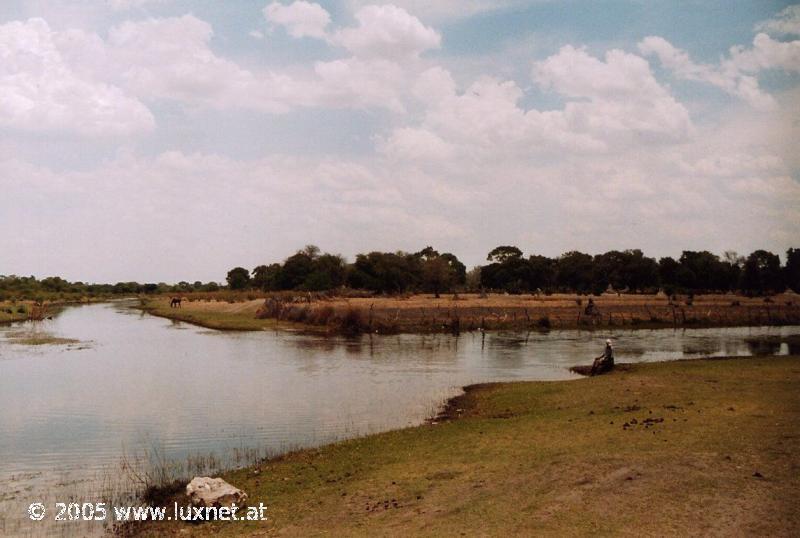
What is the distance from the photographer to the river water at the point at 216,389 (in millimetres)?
17469

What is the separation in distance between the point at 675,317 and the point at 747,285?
6780 cm

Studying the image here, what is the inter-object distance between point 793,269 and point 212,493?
109705 mm

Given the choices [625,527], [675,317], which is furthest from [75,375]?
[675,317]

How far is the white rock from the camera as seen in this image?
42.2ft

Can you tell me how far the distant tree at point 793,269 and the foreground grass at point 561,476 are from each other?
8900 cm

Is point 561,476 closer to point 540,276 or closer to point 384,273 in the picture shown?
point 384,273

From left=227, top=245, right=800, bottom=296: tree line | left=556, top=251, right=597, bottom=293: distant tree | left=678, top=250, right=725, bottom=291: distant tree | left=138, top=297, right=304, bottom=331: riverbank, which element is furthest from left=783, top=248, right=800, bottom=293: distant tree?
left=138, top=297, right=304, bottom=331: riverbank

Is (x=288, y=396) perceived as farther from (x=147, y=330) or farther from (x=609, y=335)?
(x=147, y=330)

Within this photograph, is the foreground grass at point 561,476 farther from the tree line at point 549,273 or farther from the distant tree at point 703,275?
the distant tree at point 703,275

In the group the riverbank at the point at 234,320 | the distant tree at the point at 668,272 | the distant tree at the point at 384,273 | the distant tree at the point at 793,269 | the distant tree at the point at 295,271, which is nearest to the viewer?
the riverbank at the point at 234,320

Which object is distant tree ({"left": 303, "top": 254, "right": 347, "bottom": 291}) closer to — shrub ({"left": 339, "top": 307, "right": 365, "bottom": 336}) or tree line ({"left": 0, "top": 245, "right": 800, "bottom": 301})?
tree line ({"left": 0, "top": 245, "right": 800, "bottom": 301})

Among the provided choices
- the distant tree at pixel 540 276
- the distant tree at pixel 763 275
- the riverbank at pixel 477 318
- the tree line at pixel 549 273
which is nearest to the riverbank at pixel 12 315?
the riverbank at pixel 477 318

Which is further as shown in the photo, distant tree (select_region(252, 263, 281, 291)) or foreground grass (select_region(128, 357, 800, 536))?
distant tree (select_region(252, 263, 281, 291))

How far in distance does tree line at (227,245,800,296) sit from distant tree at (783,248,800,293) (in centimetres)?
A: 160
